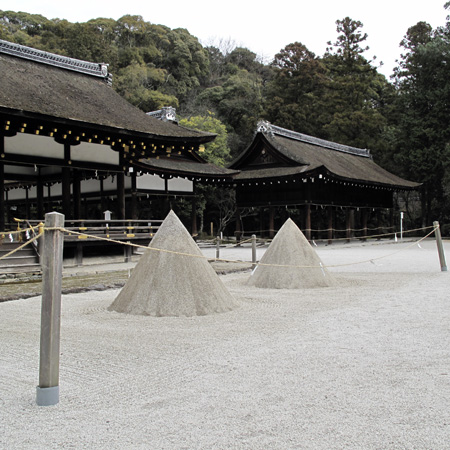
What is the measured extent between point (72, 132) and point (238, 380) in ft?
35.3

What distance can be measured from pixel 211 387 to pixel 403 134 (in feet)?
104

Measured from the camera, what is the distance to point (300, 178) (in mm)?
22828

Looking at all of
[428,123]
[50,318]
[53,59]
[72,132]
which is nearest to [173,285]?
[50,318]

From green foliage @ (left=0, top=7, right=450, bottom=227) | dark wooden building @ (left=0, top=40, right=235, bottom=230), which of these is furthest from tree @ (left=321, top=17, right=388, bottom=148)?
dark wooden building @ (left=0, top=40, right=235, bottom=230)

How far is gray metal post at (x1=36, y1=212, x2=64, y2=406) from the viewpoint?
3.17 m

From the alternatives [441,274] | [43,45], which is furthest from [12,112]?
[43,45]

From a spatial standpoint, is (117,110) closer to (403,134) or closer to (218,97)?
(403,134)

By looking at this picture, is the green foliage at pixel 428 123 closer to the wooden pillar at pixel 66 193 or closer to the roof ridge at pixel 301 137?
the roof ridge at pixel 301 137

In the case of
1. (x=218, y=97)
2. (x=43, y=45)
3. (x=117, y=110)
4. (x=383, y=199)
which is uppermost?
(x=43, y=45)

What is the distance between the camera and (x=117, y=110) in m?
15.0

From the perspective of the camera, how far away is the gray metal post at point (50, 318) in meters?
3.17

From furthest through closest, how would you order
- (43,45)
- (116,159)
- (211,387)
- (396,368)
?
(43,45)
(116,159)
(396,368)
(211,387)

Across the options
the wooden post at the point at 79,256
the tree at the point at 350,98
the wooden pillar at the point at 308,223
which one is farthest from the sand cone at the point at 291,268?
the tree at the point at 350,98

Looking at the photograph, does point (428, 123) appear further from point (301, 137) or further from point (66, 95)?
point (66, 95)
